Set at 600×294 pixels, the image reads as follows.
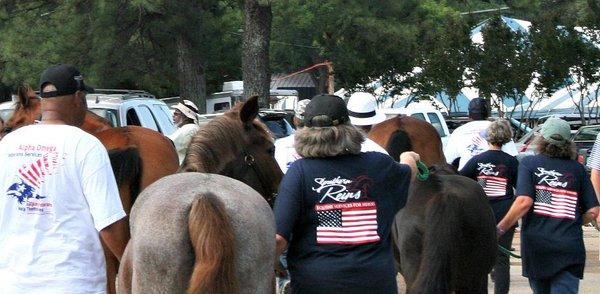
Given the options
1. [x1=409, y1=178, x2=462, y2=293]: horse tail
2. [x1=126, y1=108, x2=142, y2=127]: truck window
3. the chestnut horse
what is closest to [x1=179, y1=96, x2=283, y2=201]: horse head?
[x1=409, y1=178, x2=462, y2=293]: horse tail

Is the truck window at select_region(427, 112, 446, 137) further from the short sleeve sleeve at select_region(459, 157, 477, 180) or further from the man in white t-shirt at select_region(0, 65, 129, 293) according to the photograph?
the man in white t-shirt at select_region(0, 65, 129, 293)

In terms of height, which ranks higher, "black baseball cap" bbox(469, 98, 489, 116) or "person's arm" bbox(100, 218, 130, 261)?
"black baseball cap" bbox(469, 98, 489, 116)

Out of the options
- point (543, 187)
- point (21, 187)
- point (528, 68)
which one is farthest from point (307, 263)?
point (528, 68)

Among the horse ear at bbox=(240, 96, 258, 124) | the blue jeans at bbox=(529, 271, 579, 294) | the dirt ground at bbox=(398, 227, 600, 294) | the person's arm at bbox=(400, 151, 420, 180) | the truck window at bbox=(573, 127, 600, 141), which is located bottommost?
the dirt ground at bbox=(398, 227, 600, 294)

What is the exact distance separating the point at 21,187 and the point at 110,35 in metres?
21.1

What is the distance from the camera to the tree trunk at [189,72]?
27438 millimetres

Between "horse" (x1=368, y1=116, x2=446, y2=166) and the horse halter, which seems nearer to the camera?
the horse halter

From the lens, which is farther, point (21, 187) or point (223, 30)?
point (223, 30)

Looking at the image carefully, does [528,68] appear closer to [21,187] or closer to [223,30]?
[223,30]

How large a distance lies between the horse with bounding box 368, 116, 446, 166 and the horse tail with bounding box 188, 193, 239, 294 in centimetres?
417

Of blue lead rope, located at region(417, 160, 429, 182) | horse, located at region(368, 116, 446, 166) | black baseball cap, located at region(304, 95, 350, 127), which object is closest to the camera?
black baseball cap, located at region(304, 95, 350, 127)

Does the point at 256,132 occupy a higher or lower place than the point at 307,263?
higher

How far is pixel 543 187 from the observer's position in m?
8.20

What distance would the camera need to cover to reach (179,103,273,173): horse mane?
19.1 feet
